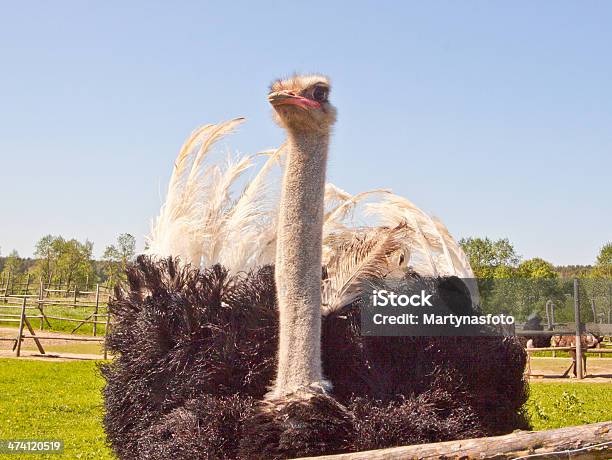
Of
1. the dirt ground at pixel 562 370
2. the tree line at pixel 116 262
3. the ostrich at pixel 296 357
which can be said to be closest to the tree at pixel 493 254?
the tree line at pixel 116 262

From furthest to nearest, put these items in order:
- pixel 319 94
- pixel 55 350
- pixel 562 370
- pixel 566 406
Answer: pixel 55 350, pixel 562 370, pixel 566 406, pixel 319 94

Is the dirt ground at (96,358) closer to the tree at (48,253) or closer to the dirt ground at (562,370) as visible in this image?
the dirt ground at (562,370)

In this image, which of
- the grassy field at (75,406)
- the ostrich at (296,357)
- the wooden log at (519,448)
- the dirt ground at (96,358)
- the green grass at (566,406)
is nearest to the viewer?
the wooden log at (519,448)

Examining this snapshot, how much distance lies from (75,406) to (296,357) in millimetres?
6339

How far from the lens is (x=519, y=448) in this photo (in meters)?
3.26

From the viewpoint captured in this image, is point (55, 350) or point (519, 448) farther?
point (55, 350)

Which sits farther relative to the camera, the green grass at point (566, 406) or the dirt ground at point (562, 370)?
the dirt ground at point (562, 370)

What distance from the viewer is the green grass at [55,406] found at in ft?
21.9

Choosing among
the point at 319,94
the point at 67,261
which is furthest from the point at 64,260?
the point at 319,94

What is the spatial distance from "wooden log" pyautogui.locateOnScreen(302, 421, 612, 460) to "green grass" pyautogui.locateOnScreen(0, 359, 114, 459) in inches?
107

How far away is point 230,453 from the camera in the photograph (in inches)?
144

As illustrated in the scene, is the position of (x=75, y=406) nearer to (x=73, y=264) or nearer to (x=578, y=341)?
(x=578, y=341)

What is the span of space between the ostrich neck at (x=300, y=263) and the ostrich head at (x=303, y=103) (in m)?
0.06

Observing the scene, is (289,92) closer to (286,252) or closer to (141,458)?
(286,252)
